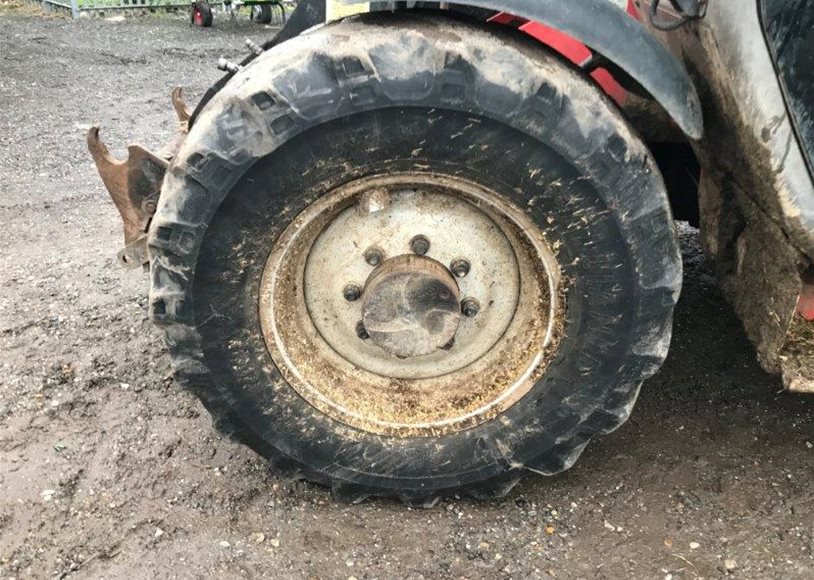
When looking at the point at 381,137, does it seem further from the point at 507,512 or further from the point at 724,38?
the point at 507,512

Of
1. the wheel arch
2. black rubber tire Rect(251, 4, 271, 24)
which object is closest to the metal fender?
the wheel arch

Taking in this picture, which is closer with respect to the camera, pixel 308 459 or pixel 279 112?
pixel 279 112

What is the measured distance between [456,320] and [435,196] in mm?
376

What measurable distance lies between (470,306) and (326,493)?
32.7 inches

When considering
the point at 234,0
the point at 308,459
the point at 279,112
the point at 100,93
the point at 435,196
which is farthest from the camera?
the point at 234,0

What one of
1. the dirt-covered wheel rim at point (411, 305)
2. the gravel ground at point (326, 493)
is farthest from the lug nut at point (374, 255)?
the gravel ground at point (326, 493)

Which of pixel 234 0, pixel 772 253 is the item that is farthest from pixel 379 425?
pixel 234 0

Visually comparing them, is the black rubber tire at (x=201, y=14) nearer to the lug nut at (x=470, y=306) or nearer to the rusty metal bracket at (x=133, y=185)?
the rusty metal bracket at (x=133, y=185)

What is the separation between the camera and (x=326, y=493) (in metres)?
2.57

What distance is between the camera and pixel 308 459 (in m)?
2.38

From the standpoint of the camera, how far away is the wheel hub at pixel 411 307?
2217 mm

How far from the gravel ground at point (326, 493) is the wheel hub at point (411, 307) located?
0.64 meters

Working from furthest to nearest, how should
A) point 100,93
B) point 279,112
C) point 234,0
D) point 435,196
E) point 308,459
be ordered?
point 234,0 < point 100,93 < point 308,459 < point 435,196 < point 279,112

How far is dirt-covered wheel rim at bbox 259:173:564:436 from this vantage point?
2.20m
